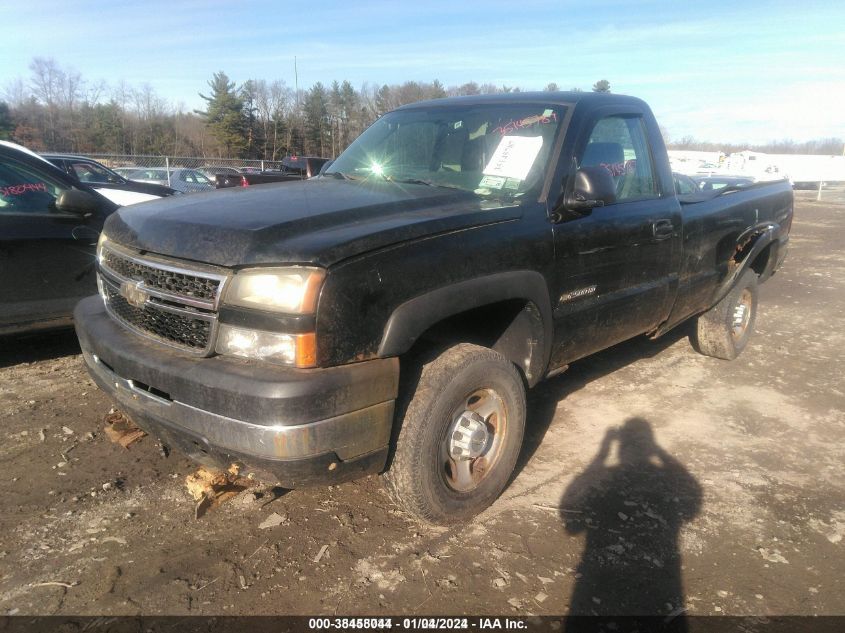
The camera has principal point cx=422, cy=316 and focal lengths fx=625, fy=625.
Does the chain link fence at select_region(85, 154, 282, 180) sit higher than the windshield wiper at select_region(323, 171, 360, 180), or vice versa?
the chain link fence at select_region(85, 154, 282, 180)

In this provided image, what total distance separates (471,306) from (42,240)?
10.8ft

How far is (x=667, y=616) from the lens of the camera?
7.80 ft

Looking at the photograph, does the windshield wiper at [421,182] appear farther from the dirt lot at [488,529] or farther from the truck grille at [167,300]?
the dirt lot at [488,529]

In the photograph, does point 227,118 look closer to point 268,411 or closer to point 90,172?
point 90,172

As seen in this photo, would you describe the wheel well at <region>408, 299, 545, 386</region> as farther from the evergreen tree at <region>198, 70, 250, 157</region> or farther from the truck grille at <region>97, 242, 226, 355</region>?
the evergreen tree at <region>198, 70, 250, 157</region>

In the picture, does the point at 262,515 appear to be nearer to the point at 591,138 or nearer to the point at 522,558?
the point at 522,558

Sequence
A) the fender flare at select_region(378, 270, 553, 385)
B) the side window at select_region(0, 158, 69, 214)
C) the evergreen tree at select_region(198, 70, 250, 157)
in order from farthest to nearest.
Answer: the evergreen tree at select_region(198, 70, 250, 157) < the side window at select_region(0, 158, 69, 214) < the fender flare at select_region(378, 270, 553, 385)

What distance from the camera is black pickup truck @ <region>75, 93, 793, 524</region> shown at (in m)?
2.20

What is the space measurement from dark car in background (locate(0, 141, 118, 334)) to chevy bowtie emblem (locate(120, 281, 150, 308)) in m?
2.09

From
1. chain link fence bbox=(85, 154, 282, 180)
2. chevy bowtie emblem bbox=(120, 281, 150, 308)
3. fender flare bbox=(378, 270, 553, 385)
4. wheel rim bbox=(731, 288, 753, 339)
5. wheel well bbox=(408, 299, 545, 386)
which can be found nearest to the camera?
fender flare bbox=(378, 270, 553, 385)

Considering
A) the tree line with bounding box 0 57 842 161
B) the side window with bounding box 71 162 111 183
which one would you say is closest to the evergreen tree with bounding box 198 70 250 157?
the tree line with bounding box 0 57 842 161

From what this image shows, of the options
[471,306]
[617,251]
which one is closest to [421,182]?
[471,306]

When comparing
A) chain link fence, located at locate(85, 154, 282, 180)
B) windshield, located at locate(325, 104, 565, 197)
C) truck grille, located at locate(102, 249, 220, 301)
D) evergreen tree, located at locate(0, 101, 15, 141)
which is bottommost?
truck grille, located at locate(102, 249, 220, 301)

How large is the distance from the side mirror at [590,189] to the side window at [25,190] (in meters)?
3.64
